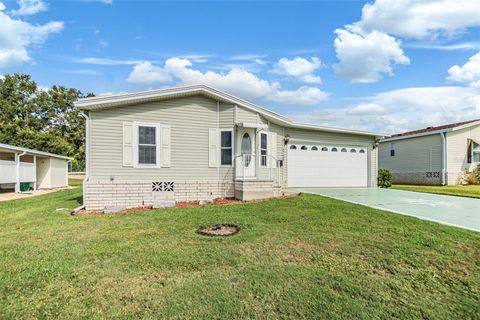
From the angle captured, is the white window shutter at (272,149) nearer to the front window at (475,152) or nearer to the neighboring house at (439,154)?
the neighboring house at (439,154)

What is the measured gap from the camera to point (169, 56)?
15.5 metres

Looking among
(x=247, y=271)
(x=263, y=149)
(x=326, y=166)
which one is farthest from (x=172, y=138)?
(x=326, y=166)

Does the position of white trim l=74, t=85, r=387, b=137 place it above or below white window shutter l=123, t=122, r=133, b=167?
above

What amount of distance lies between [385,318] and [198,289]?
2.05 m

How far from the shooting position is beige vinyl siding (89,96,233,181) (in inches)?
361

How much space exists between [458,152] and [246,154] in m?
16.1

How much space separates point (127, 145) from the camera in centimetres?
945

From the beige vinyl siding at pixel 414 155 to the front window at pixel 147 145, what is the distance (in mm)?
18032

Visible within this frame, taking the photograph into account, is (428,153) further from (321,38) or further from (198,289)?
(198,289)

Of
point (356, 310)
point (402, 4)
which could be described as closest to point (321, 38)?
point (402, 4)

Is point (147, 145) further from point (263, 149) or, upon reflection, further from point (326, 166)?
point (326, 166)

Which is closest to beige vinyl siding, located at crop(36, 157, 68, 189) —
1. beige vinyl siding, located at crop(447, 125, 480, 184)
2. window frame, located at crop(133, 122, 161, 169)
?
window frame, located at crop(133, 122, 161, 169)

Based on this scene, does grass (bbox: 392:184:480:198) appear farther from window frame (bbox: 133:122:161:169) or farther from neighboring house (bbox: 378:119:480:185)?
window frame (bbox: 133:122:161:169)

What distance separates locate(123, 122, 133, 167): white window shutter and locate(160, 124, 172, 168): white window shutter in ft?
3.24
